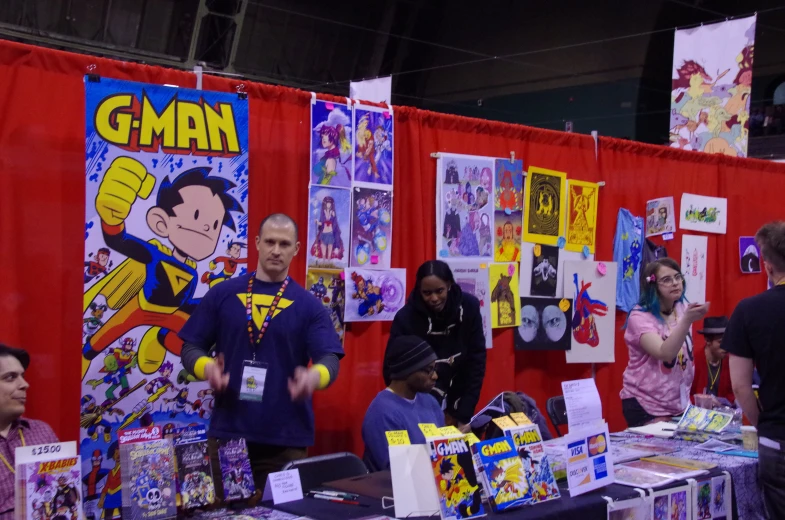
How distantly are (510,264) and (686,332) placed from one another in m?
1.10

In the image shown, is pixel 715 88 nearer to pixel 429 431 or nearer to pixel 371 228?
pixel 371 228

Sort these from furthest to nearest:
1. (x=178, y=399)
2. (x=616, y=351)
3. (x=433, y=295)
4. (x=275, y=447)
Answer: (x=616, y=351) → (x=433, y=295) → (x=178, y=399) → (x=275, y=447)

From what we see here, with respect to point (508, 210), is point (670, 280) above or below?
below

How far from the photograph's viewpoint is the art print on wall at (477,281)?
407 cm

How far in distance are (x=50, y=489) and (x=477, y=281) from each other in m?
2.72

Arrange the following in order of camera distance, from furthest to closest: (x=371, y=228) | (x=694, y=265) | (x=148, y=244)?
(x=694, y=265)
(x=371, y=228)
(x=148, y=244)

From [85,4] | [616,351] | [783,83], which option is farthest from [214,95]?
[783,83]

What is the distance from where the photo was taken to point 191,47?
8945 millimetres

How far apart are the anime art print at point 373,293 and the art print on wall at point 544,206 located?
0.92m

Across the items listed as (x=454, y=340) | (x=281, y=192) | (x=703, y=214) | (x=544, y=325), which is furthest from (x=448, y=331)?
(x=703, y=214)

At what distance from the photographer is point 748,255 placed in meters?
5.63

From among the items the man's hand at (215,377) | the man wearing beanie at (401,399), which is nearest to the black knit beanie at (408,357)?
the man wearing beanie at (401,399)

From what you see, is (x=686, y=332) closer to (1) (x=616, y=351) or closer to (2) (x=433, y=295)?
(2) (x=433, y=295)

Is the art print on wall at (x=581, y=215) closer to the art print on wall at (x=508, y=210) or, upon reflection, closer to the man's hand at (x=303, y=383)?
the art print on wall at (x=508, y=210)
